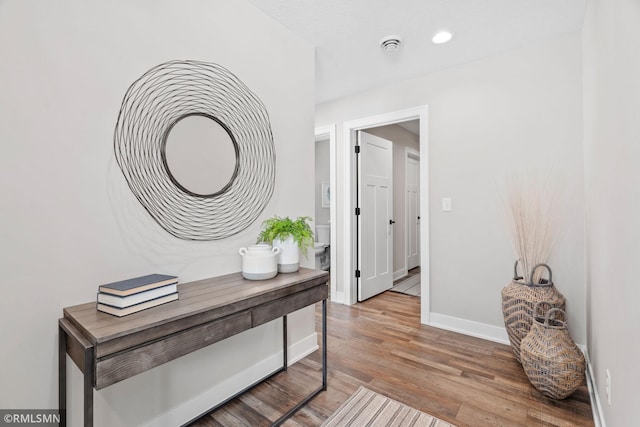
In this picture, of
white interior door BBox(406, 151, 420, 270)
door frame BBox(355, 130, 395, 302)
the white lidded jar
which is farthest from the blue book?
white interior door BBox(406, 151, 420, 270)

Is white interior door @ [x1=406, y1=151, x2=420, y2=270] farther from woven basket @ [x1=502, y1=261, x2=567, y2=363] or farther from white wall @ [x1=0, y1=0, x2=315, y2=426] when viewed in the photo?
white wall @ [x1=0, y1=0, x2=315, y2=426]

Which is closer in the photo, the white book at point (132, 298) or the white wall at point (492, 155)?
the white book at point (132, 298)

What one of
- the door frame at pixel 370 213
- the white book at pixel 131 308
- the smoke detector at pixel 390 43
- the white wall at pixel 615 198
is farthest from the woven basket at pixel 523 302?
the white book at pixel 131 308

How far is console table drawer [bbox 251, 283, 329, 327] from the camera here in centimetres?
147

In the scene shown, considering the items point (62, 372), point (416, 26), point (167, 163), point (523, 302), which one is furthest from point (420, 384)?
point (416, 26)

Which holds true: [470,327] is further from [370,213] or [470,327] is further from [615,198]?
[615,198]

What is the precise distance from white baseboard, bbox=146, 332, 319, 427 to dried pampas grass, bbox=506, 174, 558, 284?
166cm

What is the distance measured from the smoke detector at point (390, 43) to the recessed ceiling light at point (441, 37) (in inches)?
10.1

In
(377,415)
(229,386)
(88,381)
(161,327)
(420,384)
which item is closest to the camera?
(88,381)

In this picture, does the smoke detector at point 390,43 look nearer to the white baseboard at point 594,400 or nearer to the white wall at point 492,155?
the white wall at point 492,155

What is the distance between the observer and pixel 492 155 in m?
2.55

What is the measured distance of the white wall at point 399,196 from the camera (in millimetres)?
4543

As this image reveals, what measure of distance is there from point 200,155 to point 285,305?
0.92 metres

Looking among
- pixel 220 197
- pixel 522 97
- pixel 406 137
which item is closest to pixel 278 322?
pixel 220 197
